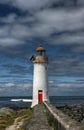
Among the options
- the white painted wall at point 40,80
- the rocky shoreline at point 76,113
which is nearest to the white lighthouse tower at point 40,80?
the white painted wall at point 40,80

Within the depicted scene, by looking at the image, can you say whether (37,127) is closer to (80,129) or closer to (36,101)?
(80,129)

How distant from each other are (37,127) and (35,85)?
16352 millimetres

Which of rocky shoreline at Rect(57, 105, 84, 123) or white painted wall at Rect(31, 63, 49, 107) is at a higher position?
white painted wall at Rect(31, 63, 49, 107)

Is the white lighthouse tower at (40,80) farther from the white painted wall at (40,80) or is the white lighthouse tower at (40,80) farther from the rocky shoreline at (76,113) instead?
the rocky shoreline at (76,113)

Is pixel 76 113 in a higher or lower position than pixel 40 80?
lower

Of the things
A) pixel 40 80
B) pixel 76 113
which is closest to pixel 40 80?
pixel 40 80

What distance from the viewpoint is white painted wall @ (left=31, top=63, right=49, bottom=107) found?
103ft

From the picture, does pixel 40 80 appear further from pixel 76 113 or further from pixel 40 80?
pixel 76 113

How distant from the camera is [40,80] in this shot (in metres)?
31.5

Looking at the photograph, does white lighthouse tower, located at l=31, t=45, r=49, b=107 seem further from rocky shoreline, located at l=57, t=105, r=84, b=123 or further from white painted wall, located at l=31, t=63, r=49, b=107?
rocky shoreline, located at l=57, t=105, r=84, b=123

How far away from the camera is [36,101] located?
31.9m

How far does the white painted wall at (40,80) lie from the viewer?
31.5m

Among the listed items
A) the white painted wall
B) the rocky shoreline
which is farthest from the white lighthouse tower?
the rocky shoreline

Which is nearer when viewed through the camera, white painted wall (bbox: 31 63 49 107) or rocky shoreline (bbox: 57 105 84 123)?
white painted wall (bbox: 31 63 49 107)
